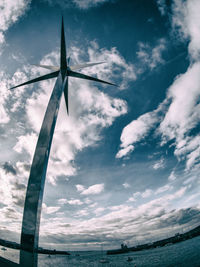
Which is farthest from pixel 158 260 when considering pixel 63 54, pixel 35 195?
pixel 63 54

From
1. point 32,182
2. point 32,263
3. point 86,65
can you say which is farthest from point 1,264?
point 86,65

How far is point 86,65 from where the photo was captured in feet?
97.6

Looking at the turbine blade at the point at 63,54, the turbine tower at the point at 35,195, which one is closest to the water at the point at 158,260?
the turbine tower at the point at 35,195

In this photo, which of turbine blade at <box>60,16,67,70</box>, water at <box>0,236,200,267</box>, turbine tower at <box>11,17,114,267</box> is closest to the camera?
turbine tower at <box>11,17,114,267</box>

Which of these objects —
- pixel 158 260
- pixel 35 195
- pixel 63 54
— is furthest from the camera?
pixel 158 260

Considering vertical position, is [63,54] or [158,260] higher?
[63,54]

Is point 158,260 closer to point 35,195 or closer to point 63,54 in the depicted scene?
point 35,195

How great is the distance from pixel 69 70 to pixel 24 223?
25210 millimetres

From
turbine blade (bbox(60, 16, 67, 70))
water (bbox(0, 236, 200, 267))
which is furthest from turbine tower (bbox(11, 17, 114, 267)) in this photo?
water (bbox(0, 236, 200, 267))

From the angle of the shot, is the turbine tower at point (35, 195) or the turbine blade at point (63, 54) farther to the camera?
the turbine blade at point (63, 54)

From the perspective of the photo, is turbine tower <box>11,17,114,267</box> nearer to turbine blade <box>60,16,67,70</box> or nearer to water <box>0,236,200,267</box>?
turbine blade <box>60,16,67,70</box>

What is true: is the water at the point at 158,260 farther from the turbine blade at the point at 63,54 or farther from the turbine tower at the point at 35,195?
the turbine blade at the point at 63,54

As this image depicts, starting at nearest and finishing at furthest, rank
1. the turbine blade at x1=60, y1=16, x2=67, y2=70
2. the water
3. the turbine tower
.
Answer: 1. the turbine tower
2. the turbine blade at x1=60, y1=16, x2=67, y2=70
3. the water

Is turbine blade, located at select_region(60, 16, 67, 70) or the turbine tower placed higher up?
turbine blade, located at select_region(60, 16, 67, 70)
